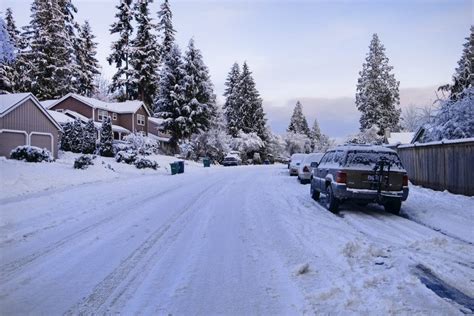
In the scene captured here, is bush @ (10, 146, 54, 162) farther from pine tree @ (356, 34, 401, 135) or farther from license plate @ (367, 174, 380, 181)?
pine tree @ (356, 34, 401, 135)

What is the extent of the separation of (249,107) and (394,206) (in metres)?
51.5

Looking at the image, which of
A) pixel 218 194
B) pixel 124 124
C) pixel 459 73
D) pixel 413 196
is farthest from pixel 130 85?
pixel 413 196

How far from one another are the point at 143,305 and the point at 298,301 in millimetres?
1679

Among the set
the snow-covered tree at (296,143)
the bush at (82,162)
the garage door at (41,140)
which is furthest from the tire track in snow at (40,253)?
the snow-covered tree at (296,143)

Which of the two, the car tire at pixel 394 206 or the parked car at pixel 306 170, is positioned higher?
A: the parked car at pixel 306 170

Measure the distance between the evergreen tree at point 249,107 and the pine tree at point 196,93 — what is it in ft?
45.9

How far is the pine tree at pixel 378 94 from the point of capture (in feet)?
161

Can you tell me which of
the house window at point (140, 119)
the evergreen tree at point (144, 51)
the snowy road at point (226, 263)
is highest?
the evergreen tree at point (144, 51)

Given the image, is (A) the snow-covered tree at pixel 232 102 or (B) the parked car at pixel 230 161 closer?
(B) the parked car at pixel 230 161

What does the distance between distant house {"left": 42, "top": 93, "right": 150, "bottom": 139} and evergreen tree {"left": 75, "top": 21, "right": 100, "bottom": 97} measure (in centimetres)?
950

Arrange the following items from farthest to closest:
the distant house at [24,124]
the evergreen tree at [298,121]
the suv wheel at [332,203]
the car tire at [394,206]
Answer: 1. the evergreen tree at [298,121]
2. the distant house at [24,124]
3. the suv wheel at [332,203]
4. the car tire at [394,206]

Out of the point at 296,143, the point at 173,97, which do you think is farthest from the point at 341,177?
the point at 296,143

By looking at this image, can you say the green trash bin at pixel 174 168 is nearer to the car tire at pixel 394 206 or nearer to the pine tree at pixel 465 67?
the car tire at pixel 394 206

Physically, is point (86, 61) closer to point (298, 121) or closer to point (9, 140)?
point (9, 140)
